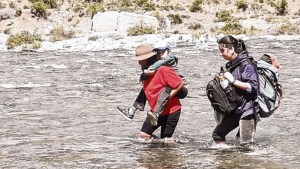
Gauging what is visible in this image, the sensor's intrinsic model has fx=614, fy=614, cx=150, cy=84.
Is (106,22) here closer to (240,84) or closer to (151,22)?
(151,22)

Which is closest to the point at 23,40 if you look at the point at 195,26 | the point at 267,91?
the point at 195,26

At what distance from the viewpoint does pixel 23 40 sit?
1019 inches

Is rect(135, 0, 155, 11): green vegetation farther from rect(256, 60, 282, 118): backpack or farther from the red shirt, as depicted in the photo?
rect(256, 60, 282, 118): backpack

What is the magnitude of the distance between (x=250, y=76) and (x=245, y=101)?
12.3 inches

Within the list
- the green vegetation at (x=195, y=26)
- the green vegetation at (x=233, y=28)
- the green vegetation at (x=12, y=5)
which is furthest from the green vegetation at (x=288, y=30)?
the green vegetation at (x=12, y=5)

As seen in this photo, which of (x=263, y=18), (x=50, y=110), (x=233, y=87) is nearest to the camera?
(x=233, y=87)

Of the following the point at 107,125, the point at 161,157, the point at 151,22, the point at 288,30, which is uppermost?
the point at 161,157

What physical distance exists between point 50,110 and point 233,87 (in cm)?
510

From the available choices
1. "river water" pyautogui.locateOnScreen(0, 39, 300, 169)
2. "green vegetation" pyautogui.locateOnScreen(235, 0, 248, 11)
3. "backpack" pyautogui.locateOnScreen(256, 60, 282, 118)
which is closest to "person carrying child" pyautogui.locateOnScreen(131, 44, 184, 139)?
"river water" pyautogui.locateOnScreen(0, 39, 300, 169)

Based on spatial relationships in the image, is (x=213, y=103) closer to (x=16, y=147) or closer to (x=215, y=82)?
(x=215, y=82)

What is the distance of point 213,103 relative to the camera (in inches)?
262

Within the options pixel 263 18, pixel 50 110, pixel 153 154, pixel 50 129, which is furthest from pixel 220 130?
pixel 263 18

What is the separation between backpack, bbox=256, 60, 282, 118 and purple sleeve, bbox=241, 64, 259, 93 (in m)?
0.22

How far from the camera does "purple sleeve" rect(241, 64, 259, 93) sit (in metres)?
6.45
